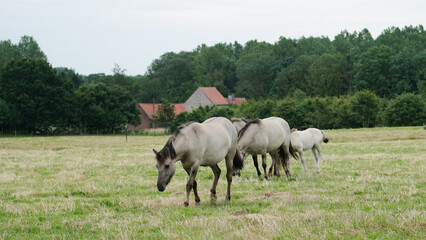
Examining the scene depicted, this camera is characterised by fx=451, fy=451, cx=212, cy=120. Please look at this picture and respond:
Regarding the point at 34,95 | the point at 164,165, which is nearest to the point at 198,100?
the point at 34,95

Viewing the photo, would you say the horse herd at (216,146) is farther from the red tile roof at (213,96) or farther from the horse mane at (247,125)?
the red tile roof at (213,96)

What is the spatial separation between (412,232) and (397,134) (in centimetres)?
3866

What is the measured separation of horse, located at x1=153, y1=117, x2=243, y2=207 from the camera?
9.49m

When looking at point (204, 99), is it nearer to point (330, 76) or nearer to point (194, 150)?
point (330, 76)

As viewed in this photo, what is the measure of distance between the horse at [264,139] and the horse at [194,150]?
2.95 meters

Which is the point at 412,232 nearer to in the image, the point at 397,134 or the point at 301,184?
the point at 301,184

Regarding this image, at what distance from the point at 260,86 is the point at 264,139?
339 feet

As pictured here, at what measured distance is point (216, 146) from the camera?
34.8 feet

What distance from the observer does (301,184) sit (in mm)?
13297

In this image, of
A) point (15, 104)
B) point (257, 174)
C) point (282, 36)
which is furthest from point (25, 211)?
point (282, 36)

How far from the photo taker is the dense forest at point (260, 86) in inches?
2643

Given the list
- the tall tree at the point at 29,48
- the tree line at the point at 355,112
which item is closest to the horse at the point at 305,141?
the tree line at the point at 355,112

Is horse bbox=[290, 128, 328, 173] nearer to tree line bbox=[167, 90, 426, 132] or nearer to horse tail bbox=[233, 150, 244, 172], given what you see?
horse tail bbox=[233, 150, 244, 172]

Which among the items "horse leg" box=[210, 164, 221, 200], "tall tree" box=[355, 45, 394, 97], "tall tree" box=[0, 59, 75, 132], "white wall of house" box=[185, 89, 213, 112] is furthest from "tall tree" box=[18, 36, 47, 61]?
"horse leg" box=[210, 164, 221, 200]
